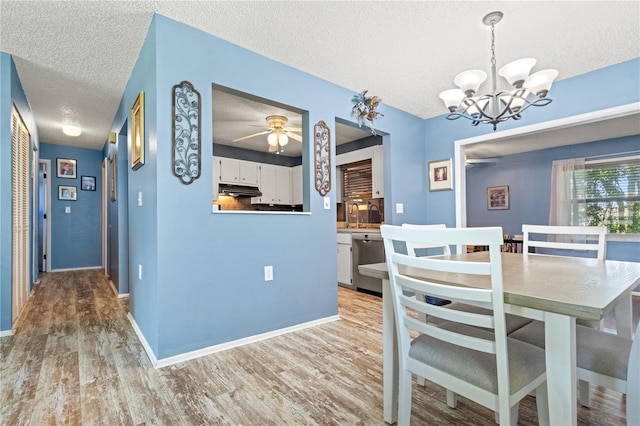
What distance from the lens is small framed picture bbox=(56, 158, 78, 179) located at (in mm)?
5633

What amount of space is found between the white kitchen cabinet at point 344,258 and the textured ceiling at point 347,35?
197 cm

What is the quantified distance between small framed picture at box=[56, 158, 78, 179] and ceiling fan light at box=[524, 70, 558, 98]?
7.02 metres

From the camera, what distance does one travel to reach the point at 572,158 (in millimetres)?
5160

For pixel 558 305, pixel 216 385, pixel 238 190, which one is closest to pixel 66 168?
pixel 238 190

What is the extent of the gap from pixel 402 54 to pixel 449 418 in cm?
251

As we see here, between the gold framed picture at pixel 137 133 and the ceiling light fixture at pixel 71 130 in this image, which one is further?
the ceiling light fixture at pixel 71 130

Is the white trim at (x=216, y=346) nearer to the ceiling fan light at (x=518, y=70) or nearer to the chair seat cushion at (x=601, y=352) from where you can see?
the chair seat cushion at (x=601, y=352)

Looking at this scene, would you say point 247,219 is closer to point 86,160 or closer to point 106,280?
point 106,280

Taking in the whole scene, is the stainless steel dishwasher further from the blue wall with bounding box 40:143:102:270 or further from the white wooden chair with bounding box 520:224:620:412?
the blue wall with bounding box 40:143:102:270

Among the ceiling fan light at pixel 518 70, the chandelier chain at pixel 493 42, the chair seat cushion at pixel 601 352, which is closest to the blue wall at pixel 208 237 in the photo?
the chandelier chain at pixel 493 42

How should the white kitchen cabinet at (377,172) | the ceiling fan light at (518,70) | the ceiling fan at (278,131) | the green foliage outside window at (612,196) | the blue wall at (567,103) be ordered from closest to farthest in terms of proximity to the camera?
the ceiling fan light at (518,70)
the blue wall at (567,103)
the ceiling fan at (278,131)
the white kitchen cabinet at (377,172)
the green foliage outside window at (612,196)

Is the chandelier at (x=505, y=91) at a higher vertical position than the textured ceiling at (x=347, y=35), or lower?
lower

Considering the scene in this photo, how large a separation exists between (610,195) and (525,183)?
47.3 inches

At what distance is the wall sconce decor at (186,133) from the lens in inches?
83.1
